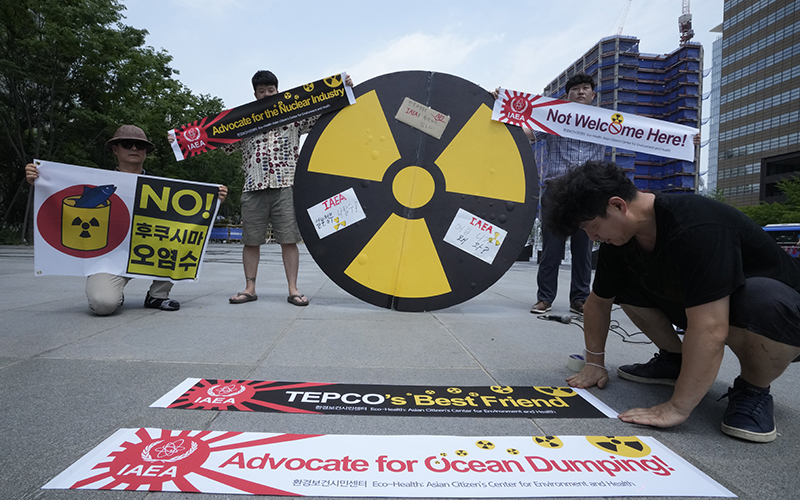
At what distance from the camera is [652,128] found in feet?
12.6

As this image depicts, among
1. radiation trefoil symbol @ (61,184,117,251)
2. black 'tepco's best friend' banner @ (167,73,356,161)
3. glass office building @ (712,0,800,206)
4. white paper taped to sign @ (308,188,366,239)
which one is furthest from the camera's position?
glass office building @ (712,0,800,206)

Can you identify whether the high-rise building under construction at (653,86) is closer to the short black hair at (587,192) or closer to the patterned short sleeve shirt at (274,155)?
the patterned short sleeve shirt at (274,155)

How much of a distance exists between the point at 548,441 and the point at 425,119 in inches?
105

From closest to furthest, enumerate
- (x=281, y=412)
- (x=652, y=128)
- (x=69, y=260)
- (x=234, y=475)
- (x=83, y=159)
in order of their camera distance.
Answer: (x=234, y=475) < (x=281, y=412) < (x=69, y=260) < (x=652, y=128) < (x=83, y=159)

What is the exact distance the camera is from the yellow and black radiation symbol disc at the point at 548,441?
140 centimetres

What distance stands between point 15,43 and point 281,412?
17.0 metres

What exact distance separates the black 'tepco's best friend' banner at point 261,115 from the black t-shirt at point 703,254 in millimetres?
2645

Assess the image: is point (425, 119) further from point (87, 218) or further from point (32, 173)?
point (32, 173)

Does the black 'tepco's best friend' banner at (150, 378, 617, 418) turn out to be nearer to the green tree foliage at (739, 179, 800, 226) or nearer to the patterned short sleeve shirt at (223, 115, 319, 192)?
the patterned short sleeve shirt at (223, 115, 319, 192)

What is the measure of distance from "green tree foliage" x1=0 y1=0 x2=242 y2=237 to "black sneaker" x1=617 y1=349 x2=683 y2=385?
16563 millimetres

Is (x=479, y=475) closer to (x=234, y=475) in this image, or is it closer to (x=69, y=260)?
(x=234, y=475)

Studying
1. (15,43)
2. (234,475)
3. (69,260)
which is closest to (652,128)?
(234,475)

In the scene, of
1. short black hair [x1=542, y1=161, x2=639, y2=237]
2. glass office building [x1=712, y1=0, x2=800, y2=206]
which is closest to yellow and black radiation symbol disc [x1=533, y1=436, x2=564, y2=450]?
short black hair [x1=542, y1=161, x2=639, y2=237]

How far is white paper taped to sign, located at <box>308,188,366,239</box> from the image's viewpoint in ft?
11.4
